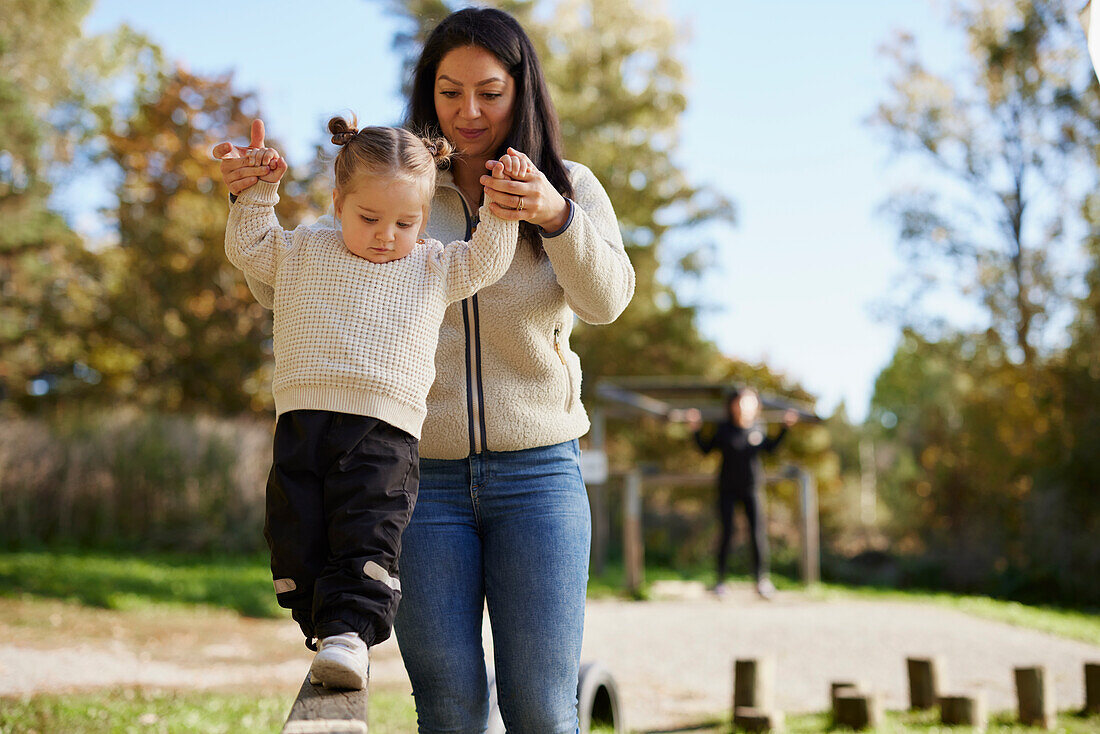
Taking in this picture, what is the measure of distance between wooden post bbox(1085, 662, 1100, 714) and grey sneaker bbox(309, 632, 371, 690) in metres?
5.09

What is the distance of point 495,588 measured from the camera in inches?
89.3

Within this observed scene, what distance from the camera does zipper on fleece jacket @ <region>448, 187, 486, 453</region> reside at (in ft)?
7.39

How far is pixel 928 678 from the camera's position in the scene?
5633 millimetres

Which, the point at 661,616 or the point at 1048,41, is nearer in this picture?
the point at 661,616

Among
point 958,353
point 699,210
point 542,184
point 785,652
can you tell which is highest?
point 699,210

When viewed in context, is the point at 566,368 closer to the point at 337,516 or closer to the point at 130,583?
the point at 337,516

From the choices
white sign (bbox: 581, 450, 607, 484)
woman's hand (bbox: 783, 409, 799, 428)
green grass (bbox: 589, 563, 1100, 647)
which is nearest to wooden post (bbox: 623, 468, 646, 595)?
green grass (bbox: 589, 563, 1100, 647)

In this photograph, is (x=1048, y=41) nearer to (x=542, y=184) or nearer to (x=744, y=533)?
(x=744, y=533)

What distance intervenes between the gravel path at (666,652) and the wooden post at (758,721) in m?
0.54

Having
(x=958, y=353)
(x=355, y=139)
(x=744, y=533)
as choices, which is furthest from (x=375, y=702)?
(x=958, y=353)

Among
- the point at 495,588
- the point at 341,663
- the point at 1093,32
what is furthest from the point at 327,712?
the point at 1093,32

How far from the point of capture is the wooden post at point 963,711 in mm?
5180

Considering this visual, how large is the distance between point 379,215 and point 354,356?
1.01 ft

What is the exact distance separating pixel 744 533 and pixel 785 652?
8.12 metres
